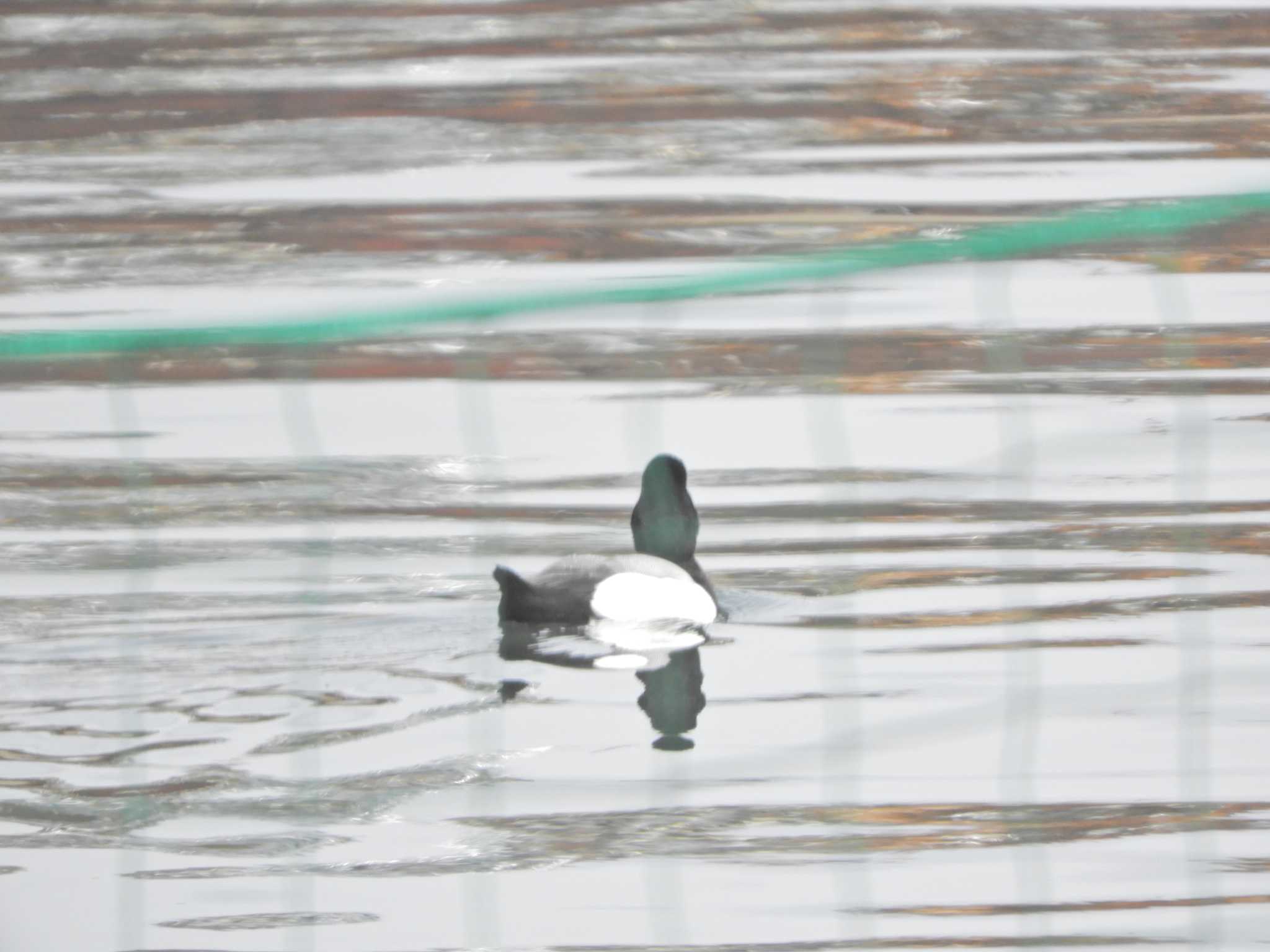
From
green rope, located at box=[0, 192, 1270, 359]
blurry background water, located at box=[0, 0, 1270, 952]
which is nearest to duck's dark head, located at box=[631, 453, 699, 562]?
blurry background water, located at box=[0, 0, 1270, 952]

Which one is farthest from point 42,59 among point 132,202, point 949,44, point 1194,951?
point 1194,951

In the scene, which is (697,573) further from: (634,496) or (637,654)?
(634,496)

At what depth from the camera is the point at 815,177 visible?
15.9 m

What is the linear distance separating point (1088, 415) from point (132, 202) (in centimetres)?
683

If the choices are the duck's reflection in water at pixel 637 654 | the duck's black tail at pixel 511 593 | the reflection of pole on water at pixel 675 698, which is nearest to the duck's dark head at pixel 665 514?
the duck's reflection in water at pixel 637 654

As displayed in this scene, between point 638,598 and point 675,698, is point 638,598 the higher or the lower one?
the higher one

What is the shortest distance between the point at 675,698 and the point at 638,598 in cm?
78

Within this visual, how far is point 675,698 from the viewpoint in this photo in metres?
8.63

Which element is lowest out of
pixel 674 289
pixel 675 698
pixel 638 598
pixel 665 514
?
pixel 675 698

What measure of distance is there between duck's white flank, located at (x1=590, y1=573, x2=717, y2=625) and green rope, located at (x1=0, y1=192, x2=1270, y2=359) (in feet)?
10.3

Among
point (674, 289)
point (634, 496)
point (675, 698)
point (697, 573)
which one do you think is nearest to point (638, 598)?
point (697, 573)

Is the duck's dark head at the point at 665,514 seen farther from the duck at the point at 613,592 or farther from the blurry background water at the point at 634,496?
the blurry background water at the point at 634,496

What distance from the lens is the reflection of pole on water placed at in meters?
8.08

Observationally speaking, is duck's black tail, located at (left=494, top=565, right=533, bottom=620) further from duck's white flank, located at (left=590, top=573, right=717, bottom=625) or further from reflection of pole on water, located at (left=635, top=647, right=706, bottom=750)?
reflection of pole on water, located at (left=635, top=647, right=706, bottom=750)
